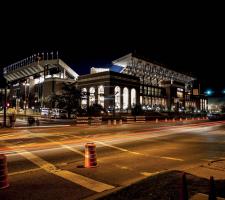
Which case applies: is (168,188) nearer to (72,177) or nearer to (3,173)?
(72,177)

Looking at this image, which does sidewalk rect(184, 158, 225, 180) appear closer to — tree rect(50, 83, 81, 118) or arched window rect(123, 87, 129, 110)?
tree rect(50, 83, 81, 118)

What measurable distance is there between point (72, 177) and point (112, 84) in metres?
88.3

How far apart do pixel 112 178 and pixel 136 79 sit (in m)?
103

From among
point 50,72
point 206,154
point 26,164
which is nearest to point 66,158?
point 26,164

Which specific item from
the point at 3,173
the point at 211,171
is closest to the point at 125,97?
the point at 211,171

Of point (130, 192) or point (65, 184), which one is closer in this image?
point (130, 192)

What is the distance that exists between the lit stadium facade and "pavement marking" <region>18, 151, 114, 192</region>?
6511cm

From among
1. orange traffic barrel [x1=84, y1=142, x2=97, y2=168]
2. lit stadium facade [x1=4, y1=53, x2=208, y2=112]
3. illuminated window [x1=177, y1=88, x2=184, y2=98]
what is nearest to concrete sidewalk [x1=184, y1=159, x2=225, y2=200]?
orange traffic barrel [x1=84, y1=142, x2=97, y2=168]

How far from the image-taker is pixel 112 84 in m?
96.1

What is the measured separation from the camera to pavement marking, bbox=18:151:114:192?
283 inches

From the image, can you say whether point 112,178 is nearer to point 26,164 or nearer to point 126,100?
point 26,164

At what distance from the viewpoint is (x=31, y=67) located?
139 meters

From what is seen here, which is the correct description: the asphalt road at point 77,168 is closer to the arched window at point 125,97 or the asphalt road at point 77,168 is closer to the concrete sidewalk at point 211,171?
the concrete sidewalk at point 211,171

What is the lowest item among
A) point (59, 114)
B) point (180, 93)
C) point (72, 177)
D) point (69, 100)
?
point (72, 177)
